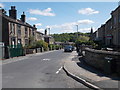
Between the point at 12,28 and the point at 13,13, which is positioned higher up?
the point at 13,13

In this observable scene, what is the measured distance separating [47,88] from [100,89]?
2273 mm

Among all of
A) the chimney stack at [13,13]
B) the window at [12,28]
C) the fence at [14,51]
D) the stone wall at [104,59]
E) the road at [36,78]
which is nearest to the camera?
the road at [36,78]

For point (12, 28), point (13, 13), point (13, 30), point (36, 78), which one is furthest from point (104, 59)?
point (13, 13)

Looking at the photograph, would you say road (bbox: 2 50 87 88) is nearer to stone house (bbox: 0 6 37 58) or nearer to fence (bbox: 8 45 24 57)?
fence (bbox: 8 45 24 57)

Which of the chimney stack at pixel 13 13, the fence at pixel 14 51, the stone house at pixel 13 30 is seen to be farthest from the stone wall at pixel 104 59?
the chimney stack at pixel 13 13

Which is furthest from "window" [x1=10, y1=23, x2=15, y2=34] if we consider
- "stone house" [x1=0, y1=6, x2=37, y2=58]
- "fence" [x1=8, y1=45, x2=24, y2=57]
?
"fence" [x1=8, y1=45, x2=24, y2=57]

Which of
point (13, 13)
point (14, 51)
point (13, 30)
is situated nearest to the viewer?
point (14, 51)

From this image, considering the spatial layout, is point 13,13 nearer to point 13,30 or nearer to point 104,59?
point 13,30

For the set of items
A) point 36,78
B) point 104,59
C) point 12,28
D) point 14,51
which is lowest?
point 36,78

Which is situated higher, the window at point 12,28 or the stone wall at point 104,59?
the window at point 12,28

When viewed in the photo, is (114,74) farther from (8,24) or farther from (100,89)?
(8,24)

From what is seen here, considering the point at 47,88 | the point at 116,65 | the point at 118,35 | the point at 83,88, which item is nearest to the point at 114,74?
the point at 116,65

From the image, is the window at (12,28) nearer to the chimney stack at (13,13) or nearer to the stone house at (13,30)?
the stone house at (13,30)

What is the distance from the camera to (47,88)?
27.1 ft
